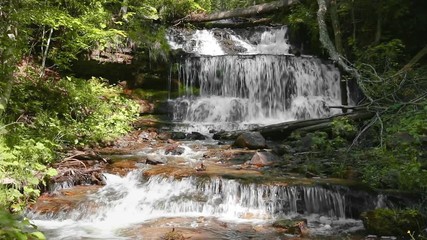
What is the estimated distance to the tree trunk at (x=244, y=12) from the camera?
1773cm

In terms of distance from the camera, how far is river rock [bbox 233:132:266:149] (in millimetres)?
10008

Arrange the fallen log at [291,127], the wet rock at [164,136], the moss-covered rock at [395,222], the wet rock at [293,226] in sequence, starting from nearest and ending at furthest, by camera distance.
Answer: the moss-covered rock at [395,222]
the wet rock at [293,226]
the fallen log at [291,127]
the wet rock at [164,136]

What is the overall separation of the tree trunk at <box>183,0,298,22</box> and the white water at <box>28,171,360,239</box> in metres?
12.3

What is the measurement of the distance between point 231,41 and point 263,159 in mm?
10890

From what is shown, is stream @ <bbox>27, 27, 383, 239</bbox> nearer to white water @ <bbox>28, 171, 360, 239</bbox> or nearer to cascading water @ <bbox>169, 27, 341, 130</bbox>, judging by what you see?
white water @ <bbox>28, 171, 360, 239</bbox>

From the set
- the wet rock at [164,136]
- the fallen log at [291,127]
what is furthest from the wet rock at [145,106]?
the fallen log at [291,127]

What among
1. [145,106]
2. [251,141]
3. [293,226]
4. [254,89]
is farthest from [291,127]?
[145,106]

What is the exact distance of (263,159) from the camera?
8.55 meters

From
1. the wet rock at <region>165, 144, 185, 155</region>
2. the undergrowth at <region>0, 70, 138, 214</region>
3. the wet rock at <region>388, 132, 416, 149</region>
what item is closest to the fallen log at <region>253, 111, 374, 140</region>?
the wet rock at <region>165, 144, 185, 155</region>

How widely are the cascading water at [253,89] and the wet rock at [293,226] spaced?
7.91m

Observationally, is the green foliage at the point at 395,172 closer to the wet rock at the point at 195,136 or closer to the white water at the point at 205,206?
the white water at the point at 205,206

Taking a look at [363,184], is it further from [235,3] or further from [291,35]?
[235,3]

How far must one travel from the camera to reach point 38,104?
30.8 ft

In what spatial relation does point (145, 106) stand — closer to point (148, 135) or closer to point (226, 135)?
point (148, 135)
